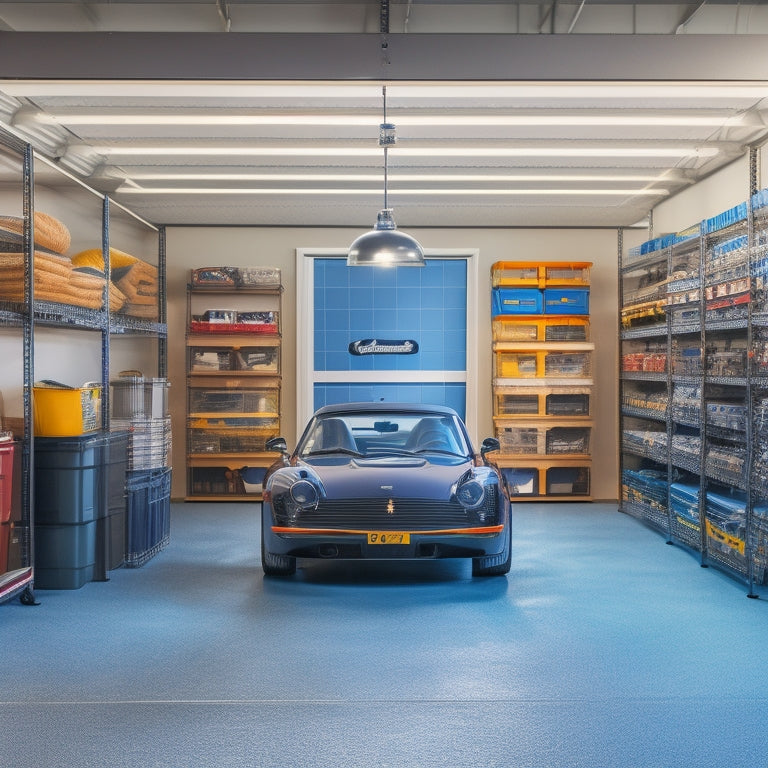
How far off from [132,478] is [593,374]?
18.0ft

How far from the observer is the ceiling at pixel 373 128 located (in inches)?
192

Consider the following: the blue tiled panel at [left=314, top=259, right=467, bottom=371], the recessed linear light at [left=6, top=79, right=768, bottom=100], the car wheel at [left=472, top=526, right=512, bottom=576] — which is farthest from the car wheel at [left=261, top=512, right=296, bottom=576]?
the blue tiled panel at [left=314, top=259, right=467, bottom=371]

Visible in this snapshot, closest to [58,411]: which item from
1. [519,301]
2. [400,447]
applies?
[400,447]

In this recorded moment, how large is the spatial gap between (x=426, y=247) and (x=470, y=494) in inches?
188

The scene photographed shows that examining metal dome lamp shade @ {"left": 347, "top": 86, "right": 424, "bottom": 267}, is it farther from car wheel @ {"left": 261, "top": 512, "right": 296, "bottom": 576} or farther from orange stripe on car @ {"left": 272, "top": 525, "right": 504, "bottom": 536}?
car wheel @ {"left": 261, "top": 512, "right": 296, "bottom": 576}

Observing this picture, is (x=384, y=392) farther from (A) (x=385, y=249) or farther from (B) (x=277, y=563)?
(B) (x=277, y=563)

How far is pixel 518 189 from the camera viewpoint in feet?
25.9

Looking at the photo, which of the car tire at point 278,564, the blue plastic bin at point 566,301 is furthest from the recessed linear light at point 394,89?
the blue plastic bin at point 566,301

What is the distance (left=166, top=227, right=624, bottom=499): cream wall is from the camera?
945 cm

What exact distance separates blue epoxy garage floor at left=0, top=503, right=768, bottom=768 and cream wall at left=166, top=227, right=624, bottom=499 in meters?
3.47

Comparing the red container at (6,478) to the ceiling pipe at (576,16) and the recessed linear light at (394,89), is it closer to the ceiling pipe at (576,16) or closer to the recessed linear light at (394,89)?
the recessed linear light at (394,89)

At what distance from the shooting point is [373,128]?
6086 mm

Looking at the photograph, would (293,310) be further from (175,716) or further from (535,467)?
(175,716)

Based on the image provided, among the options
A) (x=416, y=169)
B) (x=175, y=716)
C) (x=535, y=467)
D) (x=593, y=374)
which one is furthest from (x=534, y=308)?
(x=175, y=716)
